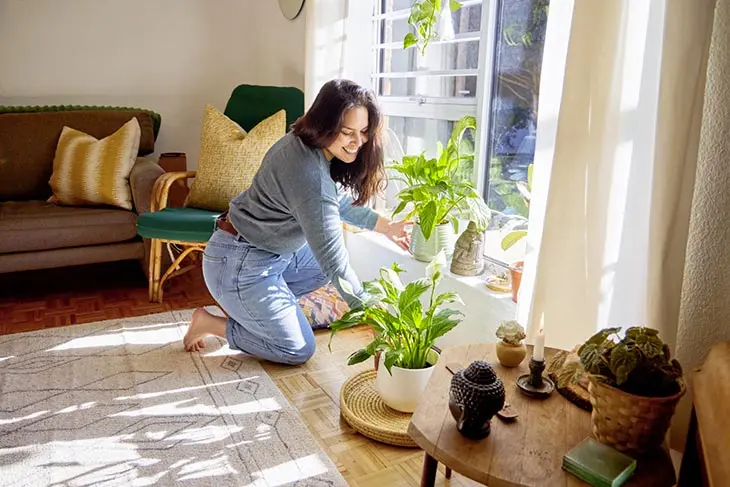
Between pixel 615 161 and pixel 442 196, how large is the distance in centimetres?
80

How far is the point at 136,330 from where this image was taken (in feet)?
8.39

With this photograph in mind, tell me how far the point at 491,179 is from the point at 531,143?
9.7 inches

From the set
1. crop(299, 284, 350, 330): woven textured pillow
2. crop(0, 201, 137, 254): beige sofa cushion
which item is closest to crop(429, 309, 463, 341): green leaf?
crop(299, 284, 350, 330): woven textured pillow

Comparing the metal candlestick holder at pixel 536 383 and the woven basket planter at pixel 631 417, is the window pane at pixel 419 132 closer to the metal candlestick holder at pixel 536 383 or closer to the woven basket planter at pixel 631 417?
the metal candlestick holder at pixel 536 383

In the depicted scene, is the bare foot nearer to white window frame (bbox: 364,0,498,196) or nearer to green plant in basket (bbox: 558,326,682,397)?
white window frame (bbox: 364,0,498,196)

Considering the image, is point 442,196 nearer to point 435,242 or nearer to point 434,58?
point 435,242

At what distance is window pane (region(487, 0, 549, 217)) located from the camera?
2.07 metres

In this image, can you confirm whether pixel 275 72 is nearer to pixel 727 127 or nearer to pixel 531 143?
pixel 531 143

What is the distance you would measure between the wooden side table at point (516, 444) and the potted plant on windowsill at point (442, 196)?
0.89 metres


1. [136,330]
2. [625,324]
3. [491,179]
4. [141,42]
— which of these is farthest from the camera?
[141,42]

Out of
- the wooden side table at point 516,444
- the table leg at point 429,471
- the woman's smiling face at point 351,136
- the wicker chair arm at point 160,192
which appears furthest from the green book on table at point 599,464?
the wicker chair arm at point 160,192

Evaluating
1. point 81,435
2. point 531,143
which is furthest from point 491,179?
point 81,435

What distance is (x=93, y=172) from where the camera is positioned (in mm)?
3016

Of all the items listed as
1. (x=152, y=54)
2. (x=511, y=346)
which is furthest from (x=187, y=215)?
(x=511, y=346)
